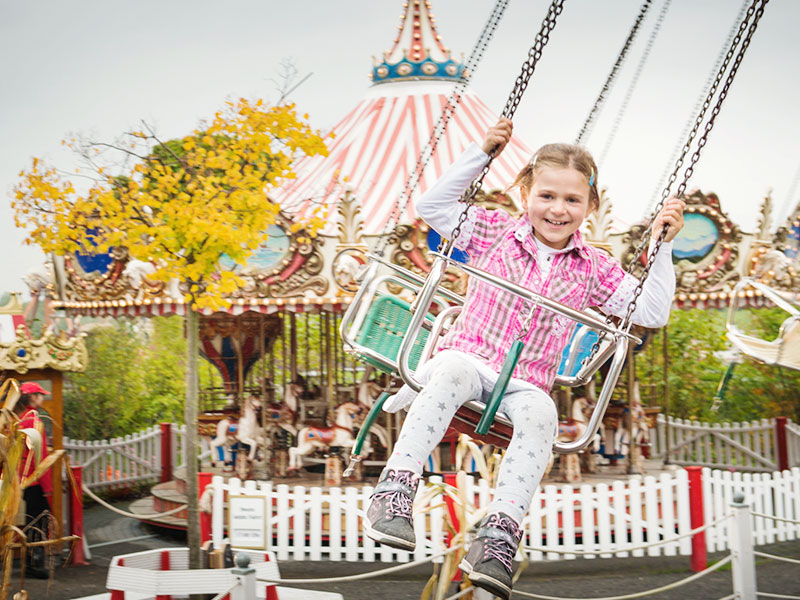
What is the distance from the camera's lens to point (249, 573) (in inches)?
153

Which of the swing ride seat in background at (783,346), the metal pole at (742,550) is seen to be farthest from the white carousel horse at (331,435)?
the metal pole at (742,550)

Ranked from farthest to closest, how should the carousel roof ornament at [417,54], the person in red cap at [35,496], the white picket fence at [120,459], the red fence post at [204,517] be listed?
the white picket fence at [120,459] → the carousel roof ornament at [417,54] → the red fence post at [204,517] → the person in red cap at [35,496]

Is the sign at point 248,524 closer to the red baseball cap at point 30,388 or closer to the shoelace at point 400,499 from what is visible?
the red baseball cap at point 30,388

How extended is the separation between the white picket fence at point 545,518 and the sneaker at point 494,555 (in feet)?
15.3

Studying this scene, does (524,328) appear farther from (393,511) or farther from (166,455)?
(166,455)

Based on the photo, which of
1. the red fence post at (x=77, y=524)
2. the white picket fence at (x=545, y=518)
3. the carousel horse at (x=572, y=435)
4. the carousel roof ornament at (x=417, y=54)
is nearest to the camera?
the white picket fence at (x=545, y=518)

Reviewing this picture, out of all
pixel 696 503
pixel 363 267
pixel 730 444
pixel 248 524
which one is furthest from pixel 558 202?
pixel 730 444

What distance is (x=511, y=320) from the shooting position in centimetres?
209

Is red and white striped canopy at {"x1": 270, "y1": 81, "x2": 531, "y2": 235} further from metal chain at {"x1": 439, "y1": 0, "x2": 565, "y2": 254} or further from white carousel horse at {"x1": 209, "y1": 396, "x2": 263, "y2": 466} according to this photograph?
metal chain at {"x1": 439, "y1": 0, "x2": 565, "y2": 254}

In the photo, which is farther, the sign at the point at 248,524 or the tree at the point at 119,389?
the tree at the point at 119,389

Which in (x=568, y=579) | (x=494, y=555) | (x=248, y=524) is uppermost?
(x=494, y=555)

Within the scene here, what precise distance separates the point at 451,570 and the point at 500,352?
2.56 metres

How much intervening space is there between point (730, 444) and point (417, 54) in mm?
5828

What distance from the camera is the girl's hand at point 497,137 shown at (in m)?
2.03
